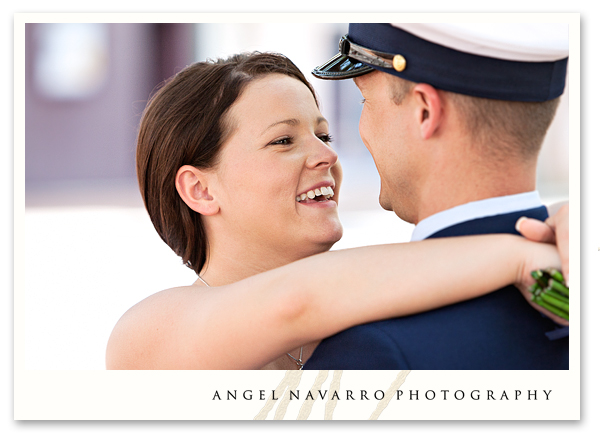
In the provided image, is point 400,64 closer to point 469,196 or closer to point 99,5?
point 469,196

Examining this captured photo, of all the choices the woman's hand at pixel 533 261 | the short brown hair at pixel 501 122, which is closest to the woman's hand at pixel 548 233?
the woman's hand at pixel 533 261

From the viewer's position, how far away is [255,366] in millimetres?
1877

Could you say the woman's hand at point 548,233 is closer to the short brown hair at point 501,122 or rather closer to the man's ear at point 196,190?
the short brown hair at point 501,122

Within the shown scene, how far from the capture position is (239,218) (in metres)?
2.22

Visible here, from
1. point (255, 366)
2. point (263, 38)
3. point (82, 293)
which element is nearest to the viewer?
point (255, 366)

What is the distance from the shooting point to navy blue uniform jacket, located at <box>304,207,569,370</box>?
145 centimetres

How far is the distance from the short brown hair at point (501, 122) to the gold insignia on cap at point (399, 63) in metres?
0.05

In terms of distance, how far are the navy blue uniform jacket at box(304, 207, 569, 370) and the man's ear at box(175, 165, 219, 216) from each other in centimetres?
87

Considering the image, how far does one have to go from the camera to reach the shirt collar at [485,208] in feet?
4.99

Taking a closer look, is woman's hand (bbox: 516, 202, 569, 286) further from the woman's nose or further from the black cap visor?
the woman's nose

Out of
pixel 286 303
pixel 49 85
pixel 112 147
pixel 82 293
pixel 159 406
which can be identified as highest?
pixel 49 85

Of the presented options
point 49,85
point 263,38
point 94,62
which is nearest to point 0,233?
point 49,85

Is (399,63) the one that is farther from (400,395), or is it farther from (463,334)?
(400,395)

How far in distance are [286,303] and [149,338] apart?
0.59m
